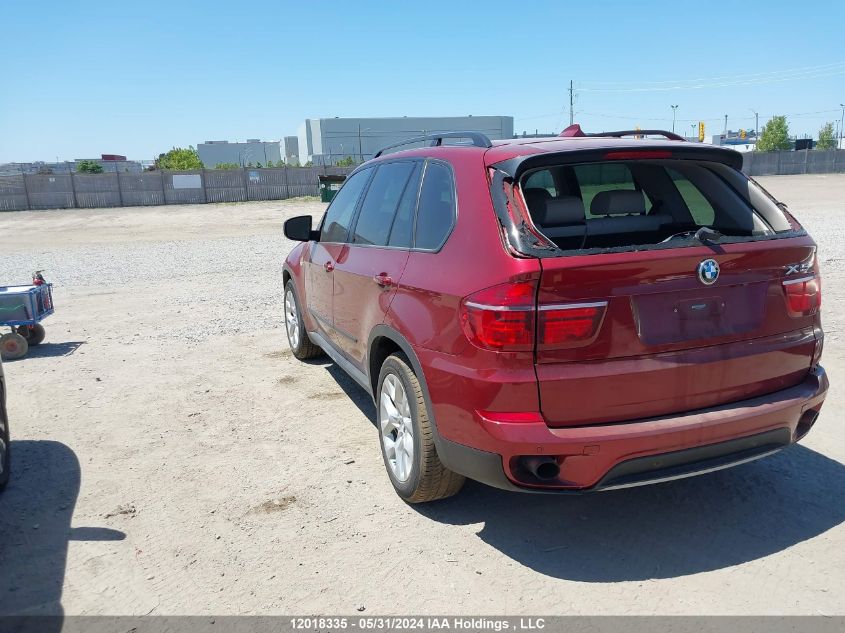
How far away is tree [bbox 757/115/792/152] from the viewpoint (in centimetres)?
9169

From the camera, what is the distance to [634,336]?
9.30 ft

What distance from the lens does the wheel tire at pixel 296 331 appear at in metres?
6.23

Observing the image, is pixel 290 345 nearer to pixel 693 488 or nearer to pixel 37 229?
pixel 693 488

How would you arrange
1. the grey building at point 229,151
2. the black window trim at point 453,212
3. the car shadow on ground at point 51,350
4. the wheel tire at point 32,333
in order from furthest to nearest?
the grey building at point 229,151, the wheel tire at point 32,333, the car shadow on ground at point 51,350, the black window trim at point 453,212

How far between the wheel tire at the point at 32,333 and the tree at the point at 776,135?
100241mm

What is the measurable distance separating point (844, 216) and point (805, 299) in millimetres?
19524

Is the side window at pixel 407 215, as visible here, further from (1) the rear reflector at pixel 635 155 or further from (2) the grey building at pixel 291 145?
(2) the grey building at pixel 291 145

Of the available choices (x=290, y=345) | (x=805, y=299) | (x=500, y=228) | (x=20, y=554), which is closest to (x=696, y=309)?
(x=805, y=299)

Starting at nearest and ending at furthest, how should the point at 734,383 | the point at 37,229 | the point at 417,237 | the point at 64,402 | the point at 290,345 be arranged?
1. the point at 734,383
2. the point at 417,237
3. the point at 64,402
4. the point at 290,345
5. the point at 37,229

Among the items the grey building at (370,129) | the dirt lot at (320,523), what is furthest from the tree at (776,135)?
the dirt lot at (320,523)

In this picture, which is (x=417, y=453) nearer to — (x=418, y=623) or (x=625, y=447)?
(x=418, y=623)

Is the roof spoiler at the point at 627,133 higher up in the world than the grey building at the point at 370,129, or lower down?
A: lower down

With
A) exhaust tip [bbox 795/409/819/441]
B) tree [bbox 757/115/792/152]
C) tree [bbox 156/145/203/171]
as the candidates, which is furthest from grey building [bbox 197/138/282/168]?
exhaust tip [bbox 795/409/819/441]

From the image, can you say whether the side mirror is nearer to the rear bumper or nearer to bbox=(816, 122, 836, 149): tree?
the rear bumper
